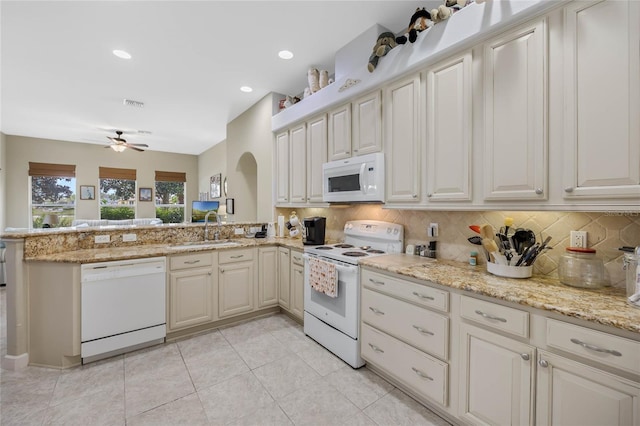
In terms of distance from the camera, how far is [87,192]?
7.04 metres

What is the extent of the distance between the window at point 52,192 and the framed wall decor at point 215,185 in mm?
3213

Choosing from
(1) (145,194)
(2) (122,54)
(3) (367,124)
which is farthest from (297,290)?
(1) (145,194)

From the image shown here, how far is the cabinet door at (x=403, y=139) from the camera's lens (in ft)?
7.15

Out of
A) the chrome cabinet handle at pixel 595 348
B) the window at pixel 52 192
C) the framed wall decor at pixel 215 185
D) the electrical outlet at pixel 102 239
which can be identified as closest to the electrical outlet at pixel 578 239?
the chrome cabinet handle at pixel 595 348

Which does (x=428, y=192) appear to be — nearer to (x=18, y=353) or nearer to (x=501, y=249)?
A: (x=501, y=249)

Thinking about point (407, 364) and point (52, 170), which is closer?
point (407, 364)

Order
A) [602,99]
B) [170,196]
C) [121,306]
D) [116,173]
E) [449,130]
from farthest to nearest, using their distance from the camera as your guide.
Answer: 1. [170,196]
2. [116,173]
3. [121,306]
4. [449,130]
5. [602,99]

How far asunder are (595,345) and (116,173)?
9.17m

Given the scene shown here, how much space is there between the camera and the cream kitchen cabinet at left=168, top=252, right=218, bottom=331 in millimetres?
2729

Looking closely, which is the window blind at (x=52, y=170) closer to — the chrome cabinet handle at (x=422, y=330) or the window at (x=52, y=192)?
the window at (x=52, y=192)

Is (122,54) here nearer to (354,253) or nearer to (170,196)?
(354,253)

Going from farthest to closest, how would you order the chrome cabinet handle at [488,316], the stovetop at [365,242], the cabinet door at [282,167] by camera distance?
the cabinet door at [282,167] → the stovetop at [365,242] → the chrome cabinet handle at [488,316]

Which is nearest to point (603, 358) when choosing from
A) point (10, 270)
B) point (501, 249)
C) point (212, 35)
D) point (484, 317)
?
point (484, 317)

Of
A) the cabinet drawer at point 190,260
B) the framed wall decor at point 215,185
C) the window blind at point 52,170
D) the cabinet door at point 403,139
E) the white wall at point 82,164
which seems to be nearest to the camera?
the cabinet door at point 403,139
